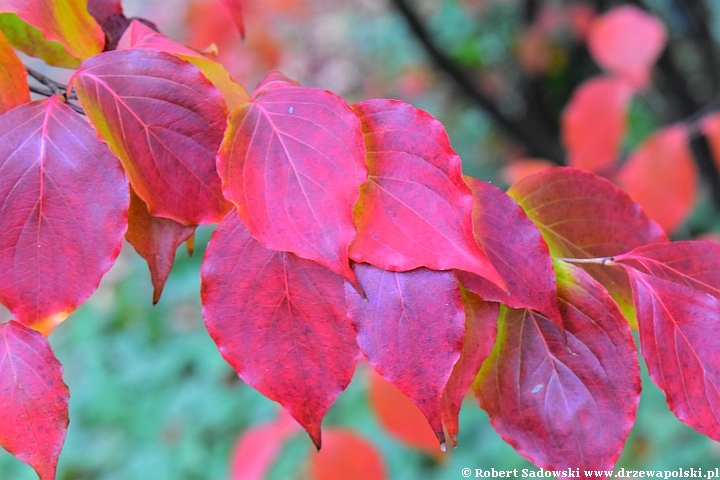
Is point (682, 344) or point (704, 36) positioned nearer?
point (682, 344)

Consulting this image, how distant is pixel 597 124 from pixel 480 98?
2.14ft

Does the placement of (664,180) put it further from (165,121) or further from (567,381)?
(165,121)

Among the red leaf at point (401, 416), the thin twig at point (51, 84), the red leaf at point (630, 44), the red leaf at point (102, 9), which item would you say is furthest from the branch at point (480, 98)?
the thin twig at point (51, 84)

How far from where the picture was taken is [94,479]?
189 cm

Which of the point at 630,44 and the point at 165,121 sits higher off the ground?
the point at 165,121

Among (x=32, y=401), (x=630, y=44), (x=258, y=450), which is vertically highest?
(x=32, y=401)

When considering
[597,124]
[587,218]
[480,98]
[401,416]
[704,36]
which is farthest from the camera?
[480,98]

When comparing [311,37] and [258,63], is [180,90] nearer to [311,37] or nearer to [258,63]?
[258,63]

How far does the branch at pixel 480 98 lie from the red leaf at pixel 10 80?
1.35 meters

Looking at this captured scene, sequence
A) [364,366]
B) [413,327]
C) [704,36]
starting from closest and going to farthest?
1. [413,327]
2. [364,366]
3. [704,36]

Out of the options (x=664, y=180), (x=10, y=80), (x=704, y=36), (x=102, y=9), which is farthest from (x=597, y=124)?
(x=10, y=80)

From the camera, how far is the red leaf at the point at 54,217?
0.34 metres

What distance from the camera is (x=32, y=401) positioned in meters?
0.35

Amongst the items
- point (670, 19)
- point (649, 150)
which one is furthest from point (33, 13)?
point (670, 19)
